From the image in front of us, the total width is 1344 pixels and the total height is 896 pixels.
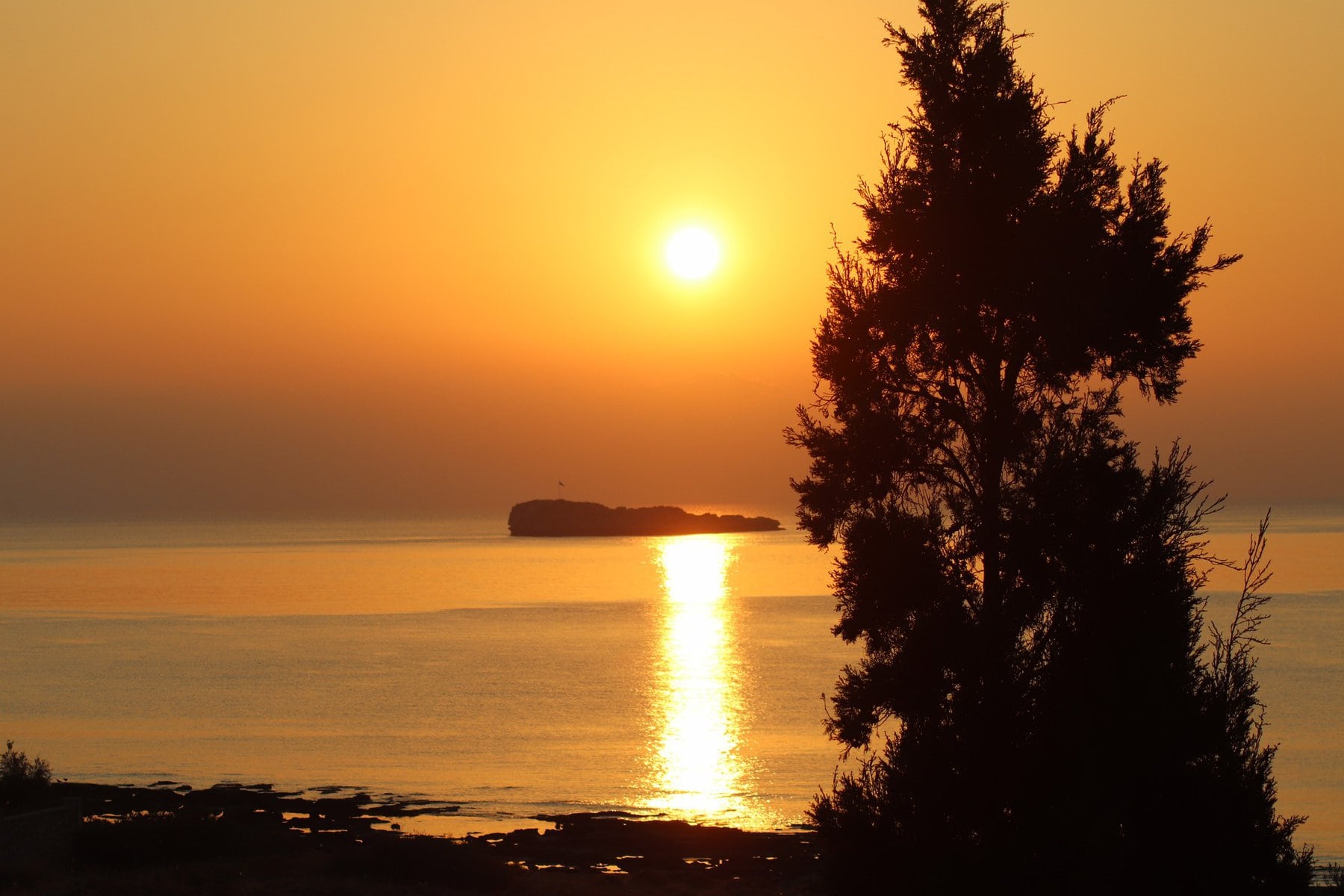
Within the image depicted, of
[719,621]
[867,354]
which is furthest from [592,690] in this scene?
[867,354]

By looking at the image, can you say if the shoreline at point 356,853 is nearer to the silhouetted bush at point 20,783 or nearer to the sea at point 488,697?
the silhouetted bush at point 20,783

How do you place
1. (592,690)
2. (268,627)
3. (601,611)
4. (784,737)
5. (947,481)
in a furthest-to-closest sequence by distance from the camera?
(601,611)
(268,627)
(592,690)
(784,737)
(947,481)

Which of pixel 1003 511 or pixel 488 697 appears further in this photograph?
pixel 488 697

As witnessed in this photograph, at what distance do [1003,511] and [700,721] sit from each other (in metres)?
39.2

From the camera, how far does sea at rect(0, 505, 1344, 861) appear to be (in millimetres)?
39844

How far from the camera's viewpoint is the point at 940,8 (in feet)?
57.8

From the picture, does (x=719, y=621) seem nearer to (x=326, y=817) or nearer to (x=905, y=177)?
(x=326, y=817)

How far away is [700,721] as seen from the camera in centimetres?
5341

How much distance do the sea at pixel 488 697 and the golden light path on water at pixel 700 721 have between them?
7.7 inches

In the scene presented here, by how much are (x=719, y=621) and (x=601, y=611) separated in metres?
13.4

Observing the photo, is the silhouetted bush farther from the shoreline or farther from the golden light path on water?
the golden light path on water

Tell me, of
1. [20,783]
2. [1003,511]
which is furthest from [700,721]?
[1003,511]

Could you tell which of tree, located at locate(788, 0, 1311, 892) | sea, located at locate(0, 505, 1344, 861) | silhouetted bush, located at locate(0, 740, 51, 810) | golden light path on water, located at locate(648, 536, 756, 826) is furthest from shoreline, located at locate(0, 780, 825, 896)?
tree, located at locate(788, 0, 1311, 892)

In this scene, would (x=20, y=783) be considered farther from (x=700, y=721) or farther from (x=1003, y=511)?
(x=1003, y=511)
